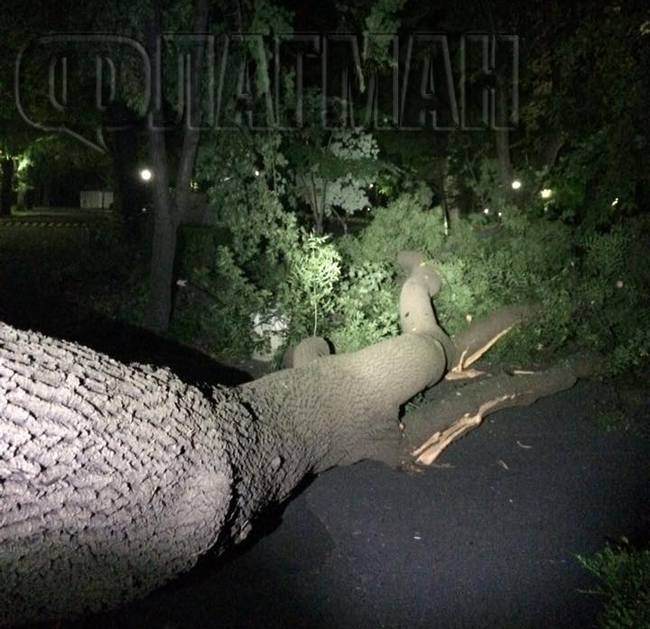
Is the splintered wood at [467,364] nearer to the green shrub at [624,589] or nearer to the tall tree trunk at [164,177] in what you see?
the green shrub at [624,589]

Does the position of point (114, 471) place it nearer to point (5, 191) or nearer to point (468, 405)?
point (468, 405)

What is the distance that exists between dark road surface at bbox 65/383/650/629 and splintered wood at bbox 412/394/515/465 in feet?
0.35

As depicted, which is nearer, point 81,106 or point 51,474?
point 51,474

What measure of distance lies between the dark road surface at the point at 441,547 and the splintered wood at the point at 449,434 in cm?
11

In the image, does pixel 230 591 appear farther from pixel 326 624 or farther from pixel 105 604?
pixel 105 604

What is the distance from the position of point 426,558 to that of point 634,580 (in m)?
1.11

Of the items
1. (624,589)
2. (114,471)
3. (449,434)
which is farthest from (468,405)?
(114,471)

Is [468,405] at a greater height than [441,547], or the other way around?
[468,405]

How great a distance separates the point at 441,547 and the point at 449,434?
1.34 m

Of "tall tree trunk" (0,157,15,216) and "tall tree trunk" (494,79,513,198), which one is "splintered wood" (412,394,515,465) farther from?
"tall tree trunk" (0,157,15,216)

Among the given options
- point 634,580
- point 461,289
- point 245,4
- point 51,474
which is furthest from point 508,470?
point 245,4

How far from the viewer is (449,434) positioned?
4.68m

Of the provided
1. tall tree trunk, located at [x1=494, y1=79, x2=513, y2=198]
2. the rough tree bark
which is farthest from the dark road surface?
tall tree trunk, located at [x1=494, y1=79, x2=513, y2=198]

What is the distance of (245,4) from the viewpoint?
7.29m
